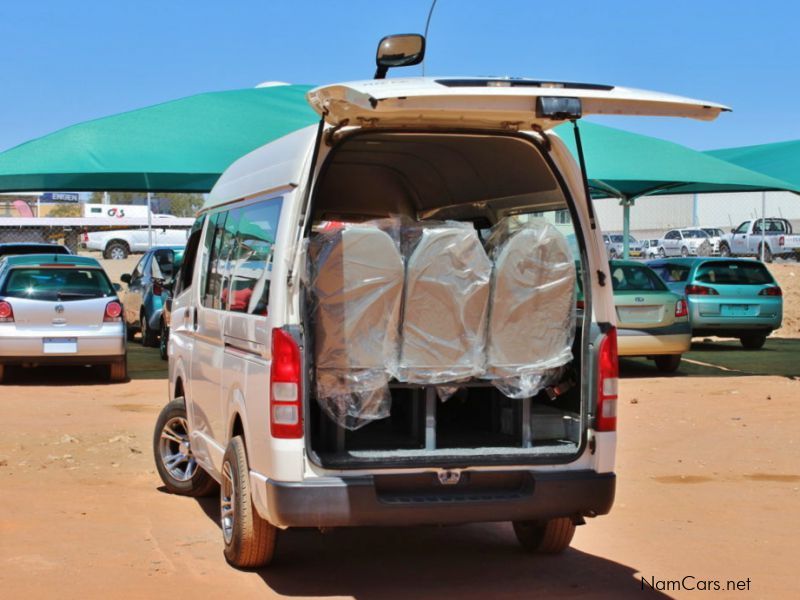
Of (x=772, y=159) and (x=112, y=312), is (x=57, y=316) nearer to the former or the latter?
(x=112, y=312)

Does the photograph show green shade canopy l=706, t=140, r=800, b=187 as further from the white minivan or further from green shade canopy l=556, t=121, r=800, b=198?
the white minivan

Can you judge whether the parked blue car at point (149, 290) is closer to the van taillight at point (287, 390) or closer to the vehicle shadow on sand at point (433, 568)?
the vehicle shadow on sand at point (433, 568)

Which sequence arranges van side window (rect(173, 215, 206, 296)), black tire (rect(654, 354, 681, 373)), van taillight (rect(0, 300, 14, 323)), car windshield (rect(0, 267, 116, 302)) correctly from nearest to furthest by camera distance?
1. van side window (rect(173, 215, 206, 296))
2. van taillight (rect(0, 300, 14, 323))
3. car windshield (rect(0, 267, 116, 302))
4. black tire (rect(654, 354, 681, 373))

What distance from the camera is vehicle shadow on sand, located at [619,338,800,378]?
54.7 feet

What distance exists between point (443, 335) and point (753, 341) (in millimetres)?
15860

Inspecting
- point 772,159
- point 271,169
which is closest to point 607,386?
point 271,169

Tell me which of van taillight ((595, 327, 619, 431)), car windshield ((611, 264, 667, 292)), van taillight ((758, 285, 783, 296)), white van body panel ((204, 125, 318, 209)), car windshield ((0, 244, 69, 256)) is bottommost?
van taillight ((758, 285, 783, 296))

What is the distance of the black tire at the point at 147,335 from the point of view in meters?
19.5

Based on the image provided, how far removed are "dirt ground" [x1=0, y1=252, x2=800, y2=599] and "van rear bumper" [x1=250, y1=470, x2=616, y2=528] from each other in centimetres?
55

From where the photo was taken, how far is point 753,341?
2058 centimetres

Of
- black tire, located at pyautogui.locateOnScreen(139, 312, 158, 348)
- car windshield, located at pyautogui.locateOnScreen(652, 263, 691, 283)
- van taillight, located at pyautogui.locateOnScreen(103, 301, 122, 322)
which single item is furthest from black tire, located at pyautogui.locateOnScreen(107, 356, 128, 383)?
car windshield, located at pyautogui.locateOnScreen(652, 263, 691, 283)

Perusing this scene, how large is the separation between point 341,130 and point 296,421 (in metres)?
1.42

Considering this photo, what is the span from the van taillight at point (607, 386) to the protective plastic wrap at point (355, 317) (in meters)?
1.05

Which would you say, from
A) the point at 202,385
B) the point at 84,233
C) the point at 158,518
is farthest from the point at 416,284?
the point at 84,233
